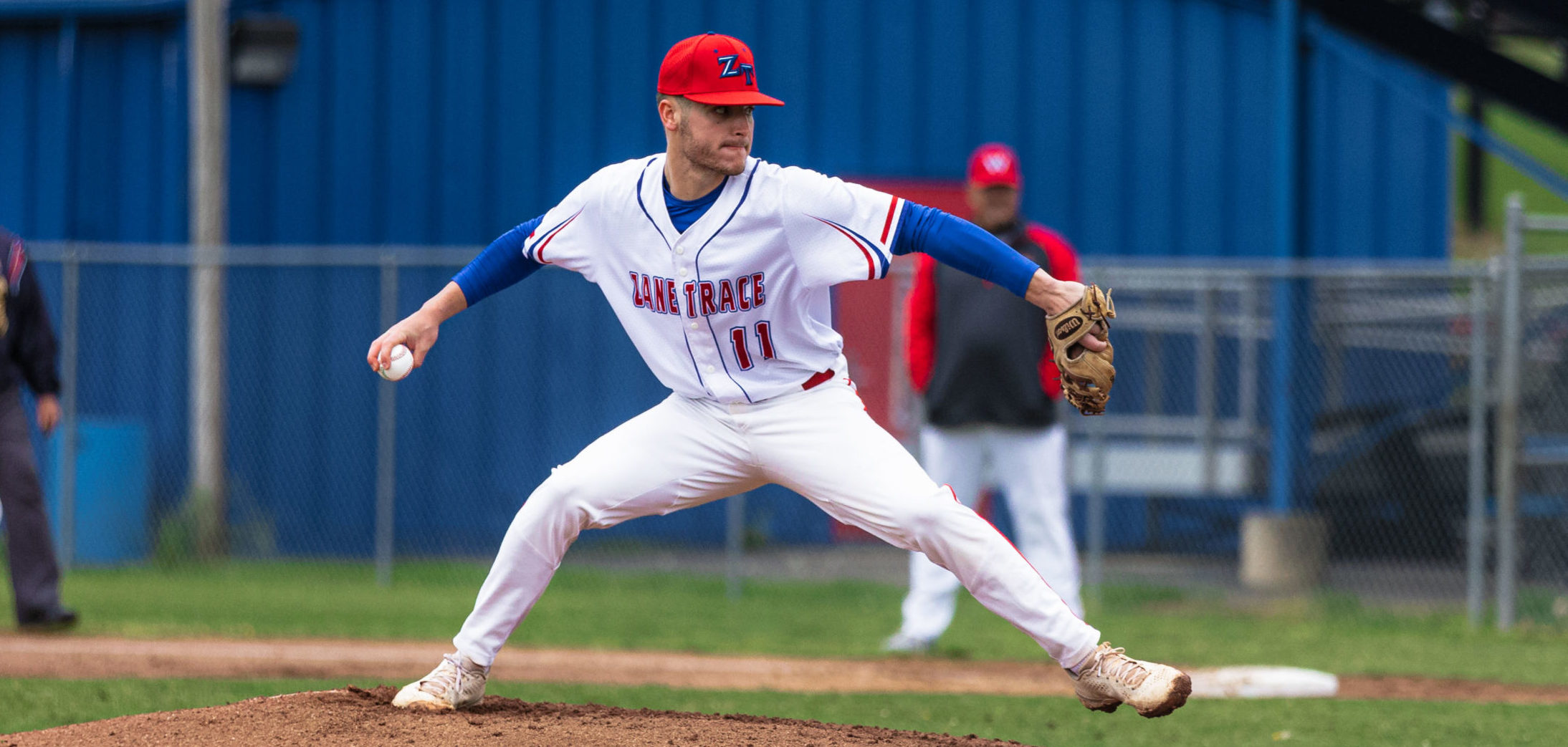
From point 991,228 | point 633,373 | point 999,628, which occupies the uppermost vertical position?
point 991,228

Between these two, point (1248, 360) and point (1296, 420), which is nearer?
point (1248, 360)

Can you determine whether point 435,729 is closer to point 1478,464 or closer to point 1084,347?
point 1084,347

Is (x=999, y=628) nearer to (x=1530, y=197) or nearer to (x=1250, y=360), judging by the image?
(x=1250, y=360)

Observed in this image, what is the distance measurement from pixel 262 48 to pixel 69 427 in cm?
373

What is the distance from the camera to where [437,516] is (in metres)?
12.5

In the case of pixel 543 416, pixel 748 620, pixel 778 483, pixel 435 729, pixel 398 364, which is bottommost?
pixel 748 620

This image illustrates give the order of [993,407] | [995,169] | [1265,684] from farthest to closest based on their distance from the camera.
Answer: [993,407] < [995,169] < [1265,684]

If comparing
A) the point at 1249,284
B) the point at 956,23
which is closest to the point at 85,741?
the point at 1249,284

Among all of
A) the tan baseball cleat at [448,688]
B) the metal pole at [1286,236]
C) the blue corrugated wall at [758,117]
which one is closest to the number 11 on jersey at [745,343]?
the tan baseball cleat at [448,688]

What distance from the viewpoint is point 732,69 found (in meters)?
4.35

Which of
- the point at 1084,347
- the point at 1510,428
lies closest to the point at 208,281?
the point at 1510,428

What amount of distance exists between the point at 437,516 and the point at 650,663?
5514 mm

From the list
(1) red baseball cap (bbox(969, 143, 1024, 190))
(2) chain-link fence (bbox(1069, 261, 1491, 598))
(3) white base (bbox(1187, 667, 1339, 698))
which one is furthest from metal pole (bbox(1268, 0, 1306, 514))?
(1) red baseball cap (bbox(969, 143, 1024, 190))

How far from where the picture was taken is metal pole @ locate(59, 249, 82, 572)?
1105 cm
